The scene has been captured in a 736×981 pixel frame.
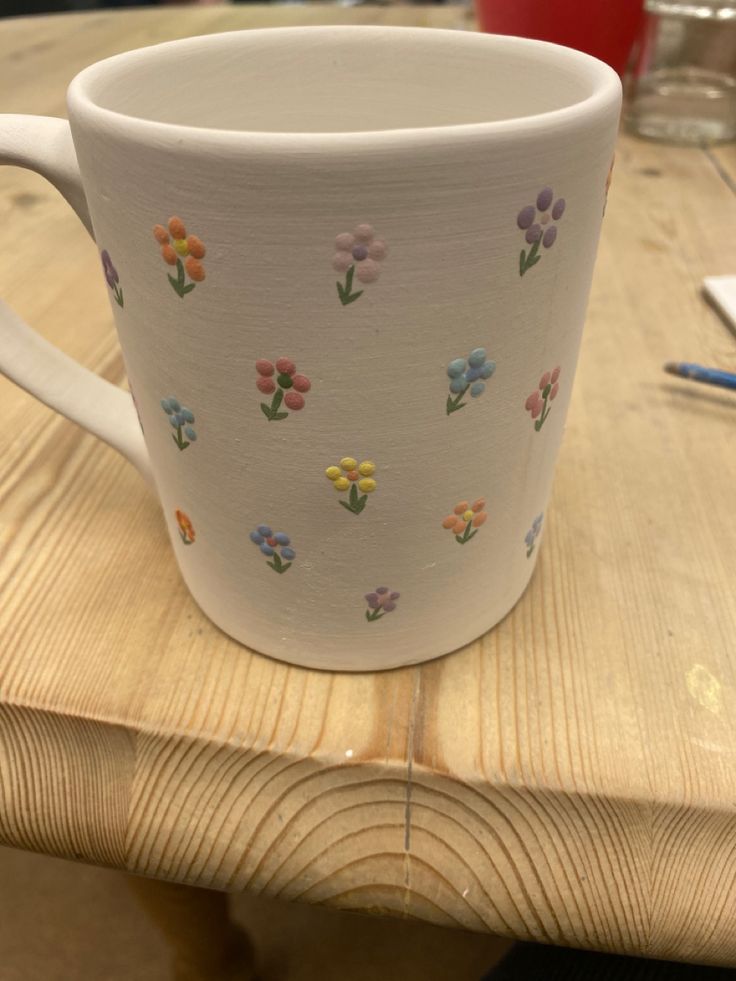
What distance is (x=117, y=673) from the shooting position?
0.31 metres

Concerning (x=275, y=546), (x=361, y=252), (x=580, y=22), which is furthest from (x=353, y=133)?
(x=580, y=22)

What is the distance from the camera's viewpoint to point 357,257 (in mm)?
209

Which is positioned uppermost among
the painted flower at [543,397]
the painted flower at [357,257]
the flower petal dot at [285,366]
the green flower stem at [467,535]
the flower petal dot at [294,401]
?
the painted flower at [357,257]

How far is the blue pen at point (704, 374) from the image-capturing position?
475 mm

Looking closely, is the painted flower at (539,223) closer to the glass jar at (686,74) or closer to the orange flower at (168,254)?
the orange flower at (168,254)

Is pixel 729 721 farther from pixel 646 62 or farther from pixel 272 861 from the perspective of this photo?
pixel 646 62

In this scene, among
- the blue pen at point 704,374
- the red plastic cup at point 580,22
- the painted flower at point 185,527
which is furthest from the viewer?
the red plastic cup at point 580,22

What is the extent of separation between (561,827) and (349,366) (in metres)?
0.17

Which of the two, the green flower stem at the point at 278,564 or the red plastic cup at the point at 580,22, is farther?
the red plastic cup at the point at 580,22

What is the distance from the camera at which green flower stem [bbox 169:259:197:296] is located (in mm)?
224

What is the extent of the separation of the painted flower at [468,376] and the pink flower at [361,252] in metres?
0.04

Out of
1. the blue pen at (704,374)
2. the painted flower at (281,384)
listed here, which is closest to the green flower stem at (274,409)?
the painted flower at (281,384)

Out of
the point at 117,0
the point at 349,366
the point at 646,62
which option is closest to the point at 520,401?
the point at 349,366

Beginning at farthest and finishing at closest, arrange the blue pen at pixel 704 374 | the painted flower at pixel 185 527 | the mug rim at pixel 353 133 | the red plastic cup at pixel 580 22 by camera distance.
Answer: the red plastic cup at pixel 580 22
the blue pen at pixel 704 374
the painted flower at pixel 185 527
the mug rim at pixel 353 133
